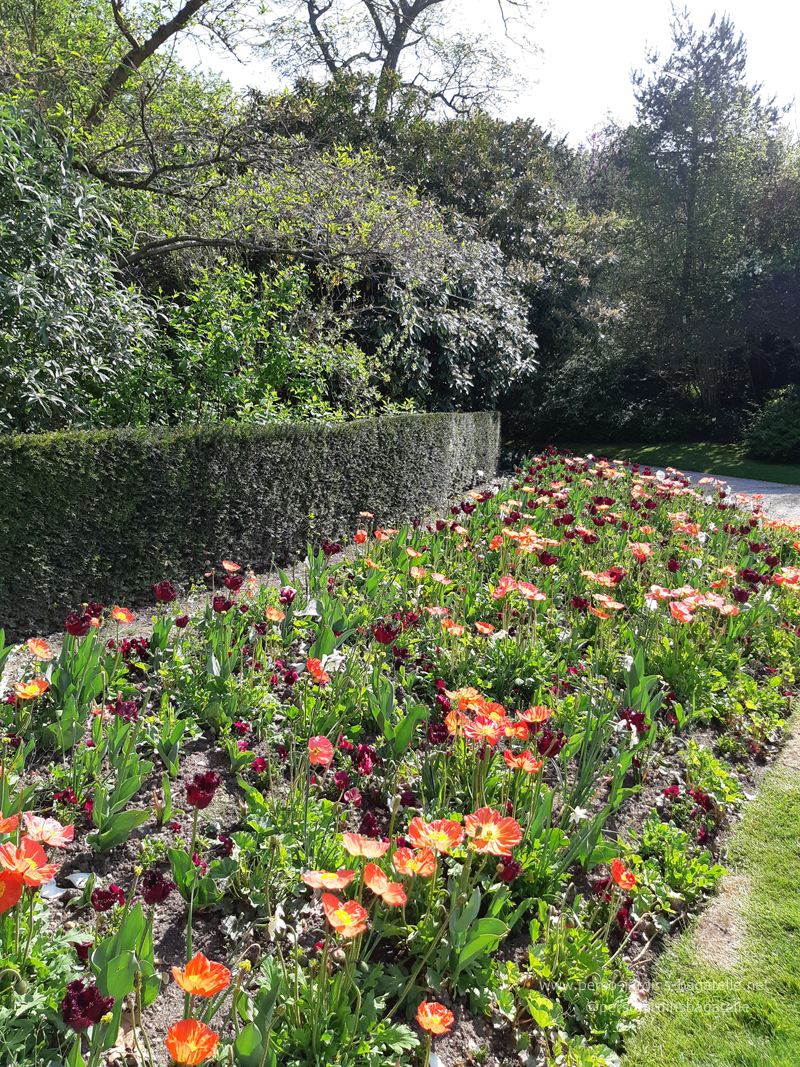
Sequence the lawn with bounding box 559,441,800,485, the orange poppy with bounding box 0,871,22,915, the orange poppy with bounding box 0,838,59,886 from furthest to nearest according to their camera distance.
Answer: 1. the lawn with bounding box 559,441,800,485
2. the orange poppy with bounding box 0,838,59,886
3. the orange poppy with bounding box 0,871,22,915

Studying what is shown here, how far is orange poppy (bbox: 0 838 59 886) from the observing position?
138cm

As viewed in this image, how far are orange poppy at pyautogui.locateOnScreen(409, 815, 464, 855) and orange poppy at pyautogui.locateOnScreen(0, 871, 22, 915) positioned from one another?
861 millimetres

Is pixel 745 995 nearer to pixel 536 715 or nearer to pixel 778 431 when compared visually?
pixel 536 715

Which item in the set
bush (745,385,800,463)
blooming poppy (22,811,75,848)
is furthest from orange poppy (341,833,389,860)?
bush (745,385,800,463)

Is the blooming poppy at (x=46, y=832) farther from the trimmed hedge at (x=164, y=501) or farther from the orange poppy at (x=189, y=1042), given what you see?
the trimmed hedge at (x=164, y=501)

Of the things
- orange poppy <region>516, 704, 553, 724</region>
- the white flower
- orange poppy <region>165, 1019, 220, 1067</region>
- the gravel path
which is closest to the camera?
orange poppy <region>165, 1019, 220, 1067</region>

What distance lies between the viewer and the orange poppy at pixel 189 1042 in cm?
109

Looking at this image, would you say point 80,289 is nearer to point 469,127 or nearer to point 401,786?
point 401,786

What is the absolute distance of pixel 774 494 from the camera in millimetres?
12430

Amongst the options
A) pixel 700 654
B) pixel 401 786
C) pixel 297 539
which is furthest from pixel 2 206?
pixel 700 654

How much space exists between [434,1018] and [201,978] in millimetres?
474

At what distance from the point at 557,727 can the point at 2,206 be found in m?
4.57

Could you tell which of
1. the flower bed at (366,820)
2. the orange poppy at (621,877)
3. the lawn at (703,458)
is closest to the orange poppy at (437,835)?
the flower bed at (366,820)

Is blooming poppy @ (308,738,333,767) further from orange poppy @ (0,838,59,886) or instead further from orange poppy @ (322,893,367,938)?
orange poppy @ (0,838,59,886)
